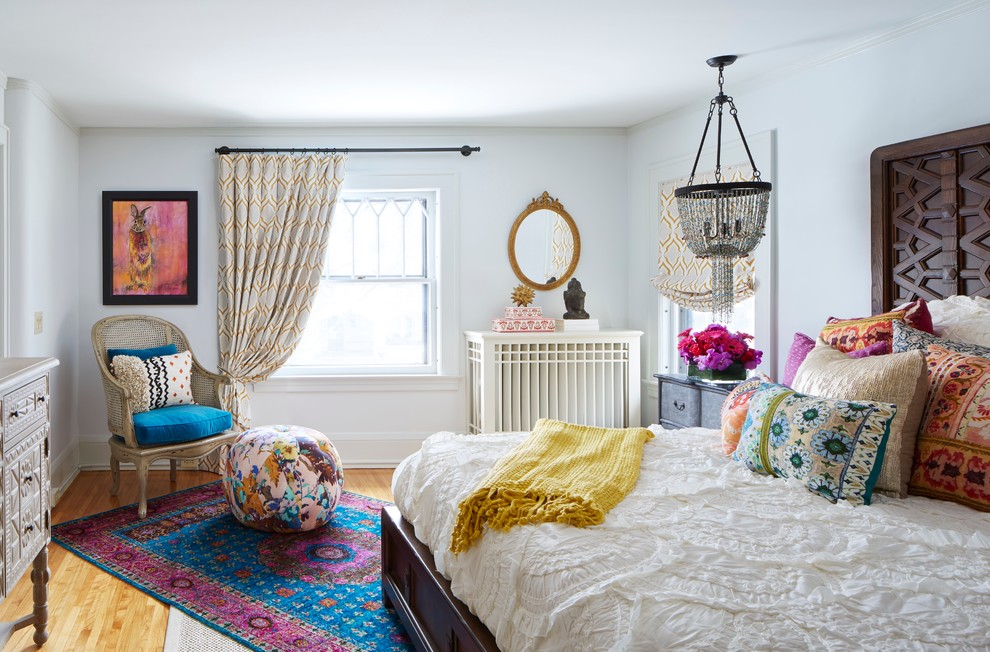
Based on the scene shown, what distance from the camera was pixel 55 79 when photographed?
3.95m

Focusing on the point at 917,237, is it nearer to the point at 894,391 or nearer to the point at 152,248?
the point at 894,391

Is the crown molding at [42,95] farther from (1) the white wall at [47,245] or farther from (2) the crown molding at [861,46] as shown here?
(2) the crown molding at [861,46]

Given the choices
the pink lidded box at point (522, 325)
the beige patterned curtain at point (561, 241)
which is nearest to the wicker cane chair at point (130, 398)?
the pink lidded box at point (522, 325)

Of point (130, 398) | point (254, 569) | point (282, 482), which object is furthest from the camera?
point (130, 398)

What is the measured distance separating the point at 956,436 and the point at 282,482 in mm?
2745

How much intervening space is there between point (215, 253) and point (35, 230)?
1123 mm

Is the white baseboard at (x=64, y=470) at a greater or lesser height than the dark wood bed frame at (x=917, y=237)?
lesser

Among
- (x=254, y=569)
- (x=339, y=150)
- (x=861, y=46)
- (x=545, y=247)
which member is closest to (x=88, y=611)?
(x=254, y=569)

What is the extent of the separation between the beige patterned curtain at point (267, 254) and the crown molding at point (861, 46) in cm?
248

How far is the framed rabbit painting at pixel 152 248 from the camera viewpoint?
5.03 m

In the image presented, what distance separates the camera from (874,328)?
101 inches

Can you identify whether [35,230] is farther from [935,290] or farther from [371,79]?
[935,290]

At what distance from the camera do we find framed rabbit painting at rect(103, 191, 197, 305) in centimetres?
503

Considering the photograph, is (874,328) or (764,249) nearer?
(874,328)
